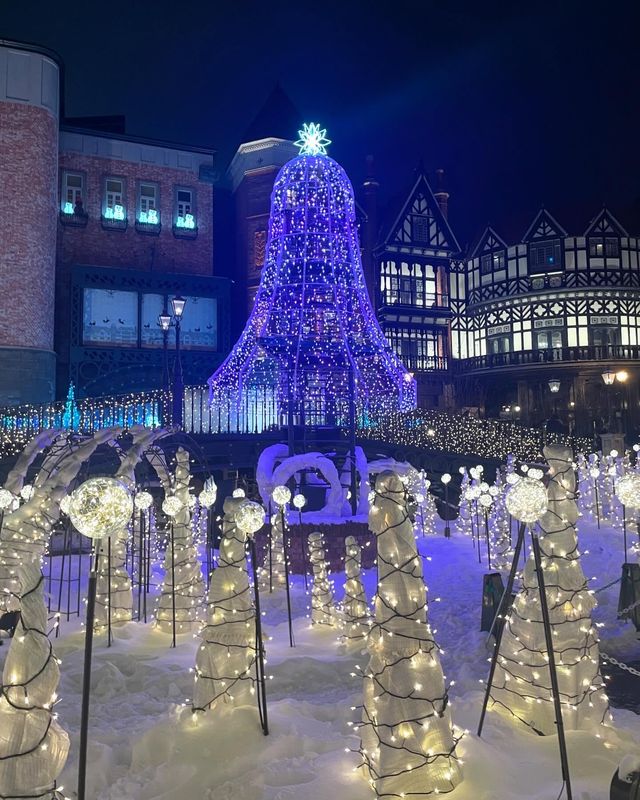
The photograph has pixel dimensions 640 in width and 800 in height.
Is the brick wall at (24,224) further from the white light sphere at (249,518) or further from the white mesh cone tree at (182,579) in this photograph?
Result: the white light sphere at (249,518)

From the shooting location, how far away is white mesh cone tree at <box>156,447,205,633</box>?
8836mm

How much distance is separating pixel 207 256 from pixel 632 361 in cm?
2564

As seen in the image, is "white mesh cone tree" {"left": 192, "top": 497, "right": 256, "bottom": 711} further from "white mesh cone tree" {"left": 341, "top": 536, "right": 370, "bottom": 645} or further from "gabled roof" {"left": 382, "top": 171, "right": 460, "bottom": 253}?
"gabled roof" {"left": 382, "top": 171, "right": 460, "bottom": 253}

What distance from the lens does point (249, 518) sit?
616 cm

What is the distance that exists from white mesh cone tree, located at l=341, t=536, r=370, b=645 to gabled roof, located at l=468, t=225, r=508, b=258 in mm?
36615

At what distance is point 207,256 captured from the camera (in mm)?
29016

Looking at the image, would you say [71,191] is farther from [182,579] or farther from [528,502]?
[528,502]

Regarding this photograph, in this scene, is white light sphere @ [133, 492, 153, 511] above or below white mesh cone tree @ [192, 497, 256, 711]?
above

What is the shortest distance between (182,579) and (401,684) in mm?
5511

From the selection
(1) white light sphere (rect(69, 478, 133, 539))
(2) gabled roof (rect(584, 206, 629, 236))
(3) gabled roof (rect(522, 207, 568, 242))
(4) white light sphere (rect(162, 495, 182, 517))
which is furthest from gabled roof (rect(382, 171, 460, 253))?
(1) white light sphere (rect(69, 478, 133, 539))

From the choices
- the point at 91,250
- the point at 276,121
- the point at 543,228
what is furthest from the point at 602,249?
the point at 91,250

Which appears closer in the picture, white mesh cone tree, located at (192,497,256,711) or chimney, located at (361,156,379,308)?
white mesh cone tree, located at (192,497,256,711)

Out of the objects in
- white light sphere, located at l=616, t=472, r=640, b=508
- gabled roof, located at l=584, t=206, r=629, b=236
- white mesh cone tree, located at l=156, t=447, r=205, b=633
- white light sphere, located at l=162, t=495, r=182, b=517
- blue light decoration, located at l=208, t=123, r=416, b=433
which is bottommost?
white mesh cone tree, located at l=156, t=447, r=205, b=633

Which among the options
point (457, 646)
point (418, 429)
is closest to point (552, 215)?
point (418, 429)
